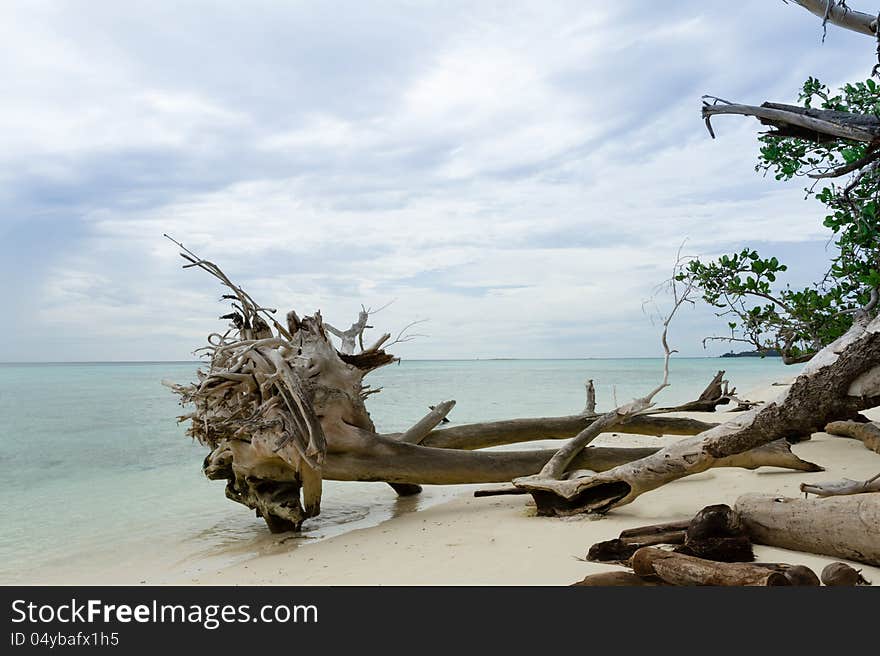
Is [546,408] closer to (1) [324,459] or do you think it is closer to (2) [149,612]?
(1) [324,459]

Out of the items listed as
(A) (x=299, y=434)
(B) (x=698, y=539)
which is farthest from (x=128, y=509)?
(B) (x=698, y=539)

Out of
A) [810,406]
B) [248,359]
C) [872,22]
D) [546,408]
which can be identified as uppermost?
[872,22]

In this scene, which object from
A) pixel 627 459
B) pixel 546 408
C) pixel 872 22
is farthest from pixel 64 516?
pixel 546 408

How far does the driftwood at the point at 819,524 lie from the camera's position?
11.0ft

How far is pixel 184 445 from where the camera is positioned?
1299 centimetres

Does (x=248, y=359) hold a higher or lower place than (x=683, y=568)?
higher

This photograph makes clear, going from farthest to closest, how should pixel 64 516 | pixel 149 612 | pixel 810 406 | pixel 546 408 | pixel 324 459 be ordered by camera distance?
pixel 546 408 → pixel 64 516 → pixel 324 459 → pixel 810 406 → pixel 149 612

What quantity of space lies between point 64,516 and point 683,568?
281 inches

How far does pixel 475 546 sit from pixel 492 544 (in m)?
0.12

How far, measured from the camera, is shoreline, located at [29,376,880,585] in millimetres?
3875

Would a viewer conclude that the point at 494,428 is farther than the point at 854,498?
Yes

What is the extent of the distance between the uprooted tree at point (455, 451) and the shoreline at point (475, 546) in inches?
11.6

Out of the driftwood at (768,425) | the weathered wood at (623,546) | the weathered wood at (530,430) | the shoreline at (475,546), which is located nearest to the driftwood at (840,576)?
the shoreline at (475,546)

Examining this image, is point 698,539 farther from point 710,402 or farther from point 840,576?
point 710,402
